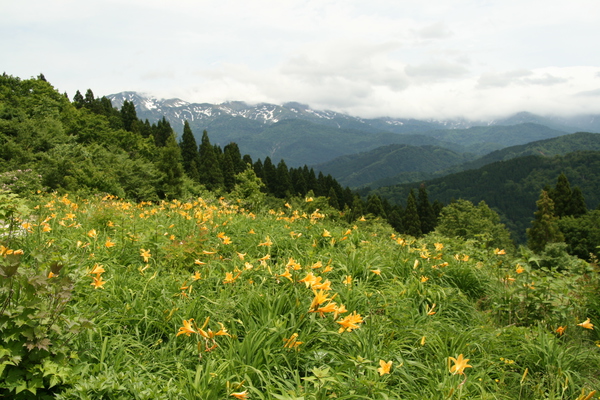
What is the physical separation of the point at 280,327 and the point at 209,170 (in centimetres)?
5295

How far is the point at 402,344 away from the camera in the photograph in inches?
106

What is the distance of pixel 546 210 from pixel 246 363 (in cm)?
5308

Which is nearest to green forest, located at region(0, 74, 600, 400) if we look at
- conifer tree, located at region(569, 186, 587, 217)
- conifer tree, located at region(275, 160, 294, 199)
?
conifer tree, located at region(569, 186, 587, 217)

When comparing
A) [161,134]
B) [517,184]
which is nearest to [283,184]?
[161,134]

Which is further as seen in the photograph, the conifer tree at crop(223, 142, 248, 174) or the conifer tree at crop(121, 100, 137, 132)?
the conifer tree at crop(223, 142, 248, 174)

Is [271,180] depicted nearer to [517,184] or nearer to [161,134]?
[161,134]

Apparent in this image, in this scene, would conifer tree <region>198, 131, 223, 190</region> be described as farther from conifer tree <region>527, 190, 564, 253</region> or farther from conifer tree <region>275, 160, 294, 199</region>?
conifer tree <region>527, 190, 564, 253</region>

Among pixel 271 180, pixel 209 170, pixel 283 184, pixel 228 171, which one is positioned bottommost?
pixel 283 184

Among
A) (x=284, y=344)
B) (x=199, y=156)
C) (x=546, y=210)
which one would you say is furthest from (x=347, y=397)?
(x=199, y=156)

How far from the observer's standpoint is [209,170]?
175 feet

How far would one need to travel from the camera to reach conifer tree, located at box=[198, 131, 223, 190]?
52213mm

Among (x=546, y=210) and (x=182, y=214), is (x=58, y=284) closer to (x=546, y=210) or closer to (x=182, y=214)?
(x=182, y=214)

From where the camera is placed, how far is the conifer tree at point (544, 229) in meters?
41.8

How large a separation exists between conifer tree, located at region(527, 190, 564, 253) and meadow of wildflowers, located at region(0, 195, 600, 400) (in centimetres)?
4565
